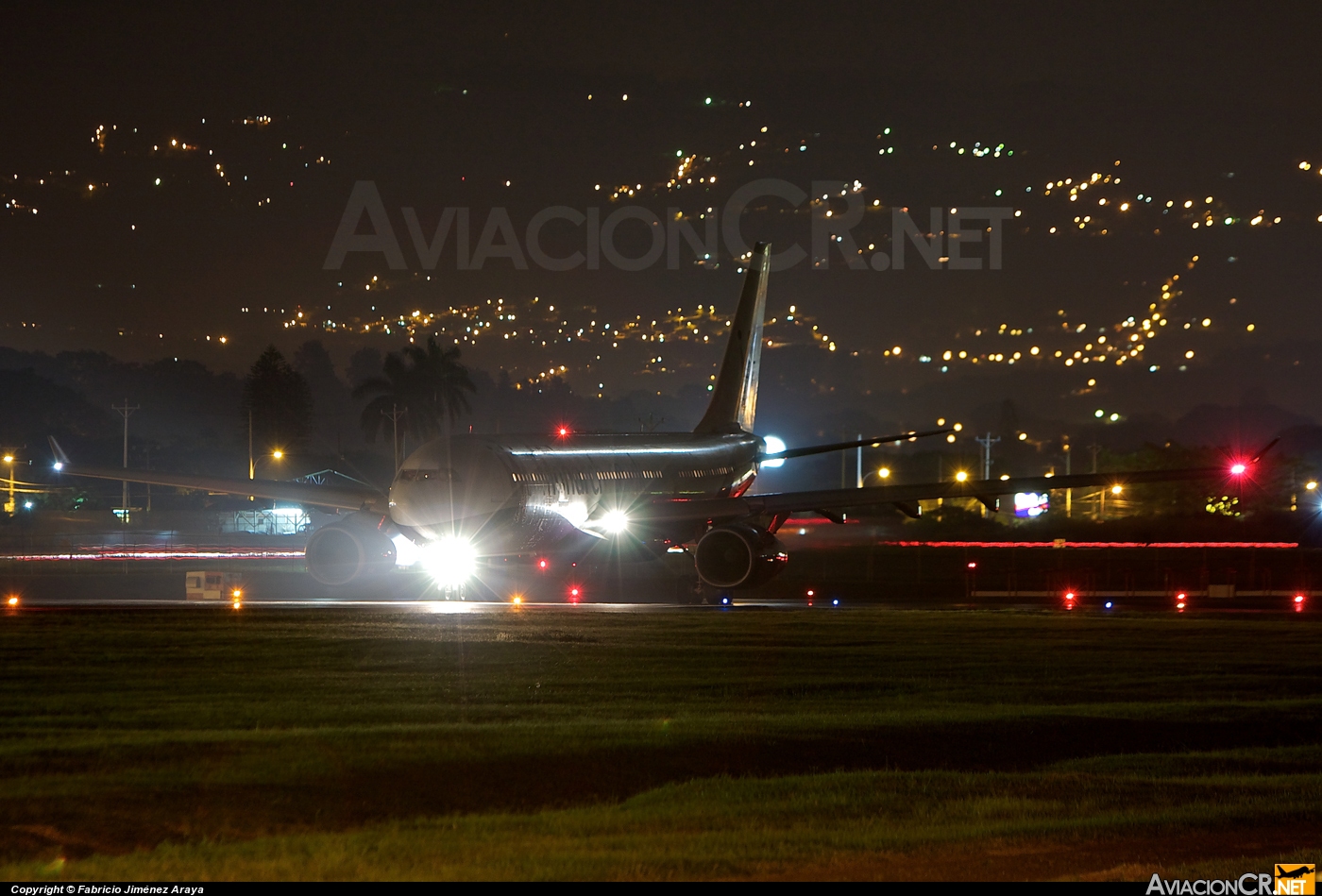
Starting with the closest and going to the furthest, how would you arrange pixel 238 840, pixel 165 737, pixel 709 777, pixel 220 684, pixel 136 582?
pixel 238 840 < pixel 709 777 < pixel 165 737 < pixel 220 684 < pixel 136 582

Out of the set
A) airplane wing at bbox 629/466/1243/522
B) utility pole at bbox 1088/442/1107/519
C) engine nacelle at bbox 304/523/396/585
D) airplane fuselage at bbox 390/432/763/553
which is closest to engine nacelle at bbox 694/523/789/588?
airplane wing at bbox 629/466/1243/522

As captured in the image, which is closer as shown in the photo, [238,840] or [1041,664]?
[238,840]

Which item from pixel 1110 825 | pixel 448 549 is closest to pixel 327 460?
pixel 448 549

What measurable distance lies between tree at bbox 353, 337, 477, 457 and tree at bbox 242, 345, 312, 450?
29335 mm

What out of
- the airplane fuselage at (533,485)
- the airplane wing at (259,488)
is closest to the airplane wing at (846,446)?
the airplane fuselage at (533,485)

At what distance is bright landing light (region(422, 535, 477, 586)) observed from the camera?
117ft

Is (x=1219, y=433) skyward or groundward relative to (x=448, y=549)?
skyward

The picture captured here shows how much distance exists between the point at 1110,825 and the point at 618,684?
355 inches

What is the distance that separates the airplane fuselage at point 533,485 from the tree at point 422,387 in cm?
8112

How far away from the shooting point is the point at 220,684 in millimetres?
19391

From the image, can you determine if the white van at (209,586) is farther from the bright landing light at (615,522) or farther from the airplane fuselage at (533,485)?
the bright landing light at (615,522)

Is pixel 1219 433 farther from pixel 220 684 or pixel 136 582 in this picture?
pixel 220 684

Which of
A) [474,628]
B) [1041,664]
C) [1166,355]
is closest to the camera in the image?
[1041,664]

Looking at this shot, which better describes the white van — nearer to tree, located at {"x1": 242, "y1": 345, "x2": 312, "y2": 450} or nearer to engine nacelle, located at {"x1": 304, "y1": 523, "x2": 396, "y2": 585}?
engine nacelle, located at {"x1": 304, "y1": 523, "x2": 396, "y2": 585}
